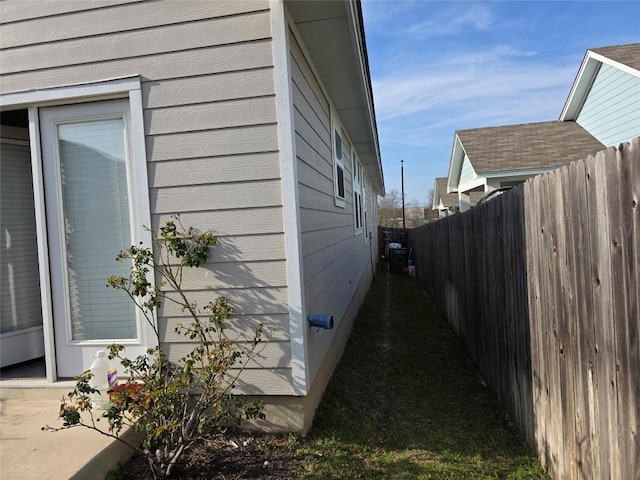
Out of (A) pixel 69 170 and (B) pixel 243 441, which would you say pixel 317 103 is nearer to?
(A) pixel 69 170

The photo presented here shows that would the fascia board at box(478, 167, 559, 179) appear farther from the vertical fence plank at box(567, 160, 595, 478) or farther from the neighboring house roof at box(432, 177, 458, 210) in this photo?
the neighboring house roof at box(432, 177, 458, 210)

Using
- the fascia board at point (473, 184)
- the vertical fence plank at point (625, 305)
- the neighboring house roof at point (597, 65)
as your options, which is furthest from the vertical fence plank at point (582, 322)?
the fascia board at point (473, 184)

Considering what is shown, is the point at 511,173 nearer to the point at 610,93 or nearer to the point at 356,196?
the point at 610,93

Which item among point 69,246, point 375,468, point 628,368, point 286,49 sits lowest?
point 375,468

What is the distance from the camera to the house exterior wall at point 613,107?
972cm

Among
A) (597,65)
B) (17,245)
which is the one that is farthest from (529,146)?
(17,245)

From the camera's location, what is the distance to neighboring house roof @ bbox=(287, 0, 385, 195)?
3.06 m

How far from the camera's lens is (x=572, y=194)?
2076 millimetres

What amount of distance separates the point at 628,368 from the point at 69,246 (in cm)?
359

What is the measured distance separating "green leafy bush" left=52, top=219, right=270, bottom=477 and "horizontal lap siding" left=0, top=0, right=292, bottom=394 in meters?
0.09

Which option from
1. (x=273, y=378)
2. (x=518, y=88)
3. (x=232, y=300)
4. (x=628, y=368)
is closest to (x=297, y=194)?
(x=232, y=300)

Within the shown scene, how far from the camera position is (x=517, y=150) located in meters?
12.7

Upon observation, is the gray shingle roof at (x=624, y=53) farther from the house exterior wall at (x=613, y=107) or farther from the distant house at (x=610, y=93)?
the house exterior wall at (x=613, y=107)

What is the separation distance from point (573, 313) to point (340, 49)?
2883 mm
